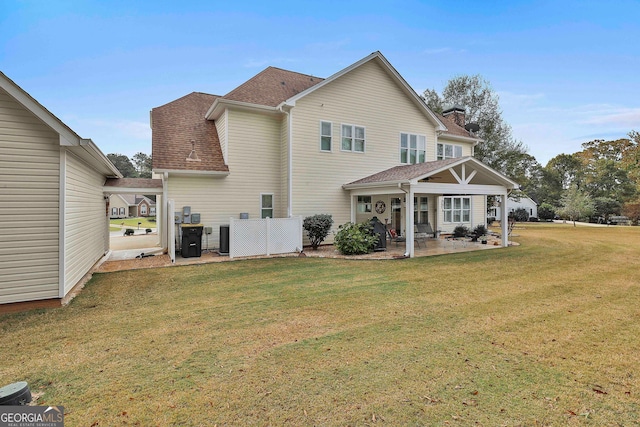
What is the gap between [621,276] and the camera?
752 cm

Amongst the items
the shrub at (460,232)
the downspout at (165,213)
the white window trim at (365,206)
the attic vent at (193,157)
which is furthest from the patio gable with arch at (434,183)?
the downspout at (165,213)

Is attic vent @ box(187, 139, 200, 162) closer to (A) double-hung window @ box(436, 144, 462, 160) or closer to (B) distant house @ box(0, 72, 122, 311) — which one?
(B) distant house @ box(0, 72, 122, 311)

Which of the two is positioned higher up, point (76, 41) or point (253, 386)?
point (76, 41)

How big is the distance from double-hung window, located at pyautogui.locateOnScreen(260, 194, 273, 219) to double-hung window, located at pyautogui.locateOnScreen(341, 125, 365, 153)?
153 inches

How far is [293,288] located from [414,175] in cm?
597

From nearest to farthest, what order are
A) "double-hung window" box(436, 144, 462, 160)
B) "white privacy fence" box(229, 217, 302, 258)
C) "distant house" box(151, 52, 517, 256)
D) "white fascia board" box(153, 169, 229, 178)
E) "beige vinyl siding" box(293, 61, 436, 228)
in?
1. "white privacy fence" box(229, 217, 302, 258)
2. "white fascia board" box(153, 169, 229, 178)
3. "distant house" box(151, 52, 517, 256)
4. "beige vinyl siding" box(293, 61, 436, 228)
5. "double-hung window" box(436, 144, 462, 160)

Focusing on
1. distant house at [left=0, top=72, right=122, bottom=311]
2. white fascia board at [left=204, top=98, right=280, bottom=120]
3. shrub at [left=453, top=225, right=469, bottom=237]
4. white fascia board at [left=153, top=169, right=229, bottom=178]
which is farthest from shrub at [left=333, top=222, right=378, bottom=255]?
distant house at [left=0, top=72, right=122, bottom=311]

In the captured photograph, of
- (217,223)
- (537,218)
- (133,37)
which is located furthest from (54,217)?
(537,218)

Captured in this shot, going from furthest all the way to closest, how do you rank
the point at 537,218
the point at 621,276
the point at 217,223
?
the point at 537,218, the point at 217,223, the point at 621,276

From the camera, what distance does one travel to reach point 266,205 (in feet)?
41.9

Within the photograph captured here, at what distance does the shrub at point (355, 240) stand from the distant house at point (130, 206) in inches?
1922

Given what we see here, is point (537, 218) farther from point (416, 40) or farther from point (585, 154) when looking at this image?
point (416, 40)

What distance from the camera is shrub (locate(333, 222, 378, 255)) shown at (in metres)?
10.7

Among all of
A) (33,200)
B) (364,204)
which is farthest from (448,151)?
(33,200)
